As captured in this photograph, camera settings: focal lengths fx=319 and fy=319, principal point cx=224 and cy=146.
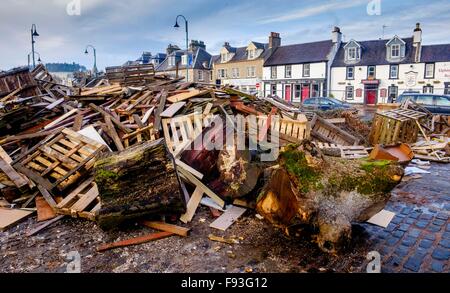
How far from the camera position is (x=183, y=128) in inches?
252

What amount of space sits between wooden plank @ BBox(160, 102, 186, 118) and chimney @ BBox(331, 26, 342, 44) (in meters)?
27.8

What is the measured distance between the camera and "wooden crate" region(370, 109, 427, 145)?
964 centimetres

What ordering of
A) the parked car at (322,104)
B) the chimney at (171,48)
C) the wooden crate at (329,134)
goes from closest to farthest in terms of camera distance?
the wooden crate at (329,134) < the parked car at (322,104) < the chimney at (171,48)

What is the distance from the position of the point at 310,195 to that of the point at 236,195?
1.49 m

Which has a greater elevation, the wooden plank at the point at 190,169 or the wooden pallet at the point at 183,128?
the wooden pallet at the point at 183,128

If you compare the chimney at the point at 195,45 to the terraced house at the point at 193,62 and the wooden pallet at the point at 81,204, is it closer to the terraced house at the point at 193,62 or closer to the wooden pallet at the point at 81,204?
the terraced house at the point at 193,62

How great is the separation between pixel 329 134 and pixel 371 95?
23.8 metres

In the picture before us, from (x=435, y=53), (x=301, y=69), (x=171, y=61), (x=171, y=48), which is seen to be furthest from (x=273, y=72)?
(x=435, y=53)

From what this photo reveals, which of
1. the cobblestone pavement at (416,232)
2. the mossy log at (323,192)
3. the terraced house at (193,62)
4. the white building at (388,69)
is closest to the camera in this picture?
the cobblestone pavement at (416,232)

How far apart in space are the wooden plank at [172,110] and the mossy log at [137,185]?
7.87ft

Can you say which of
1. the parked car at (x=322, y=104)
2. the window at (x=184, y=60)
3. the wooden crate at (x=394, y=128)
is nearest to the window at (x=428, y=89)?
the parked car at (x=322, y=104)

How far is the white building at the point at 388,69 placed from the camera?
86.9 ft

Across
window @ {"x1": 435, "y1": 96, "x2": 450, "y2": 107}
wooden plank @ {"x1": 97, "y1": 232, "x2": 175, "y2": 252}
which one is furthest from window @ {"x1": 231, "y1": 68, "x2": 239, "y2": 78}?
wooden plank @ {"x1": 97, "y1": 232, "x2": 175, "y2": 252}
